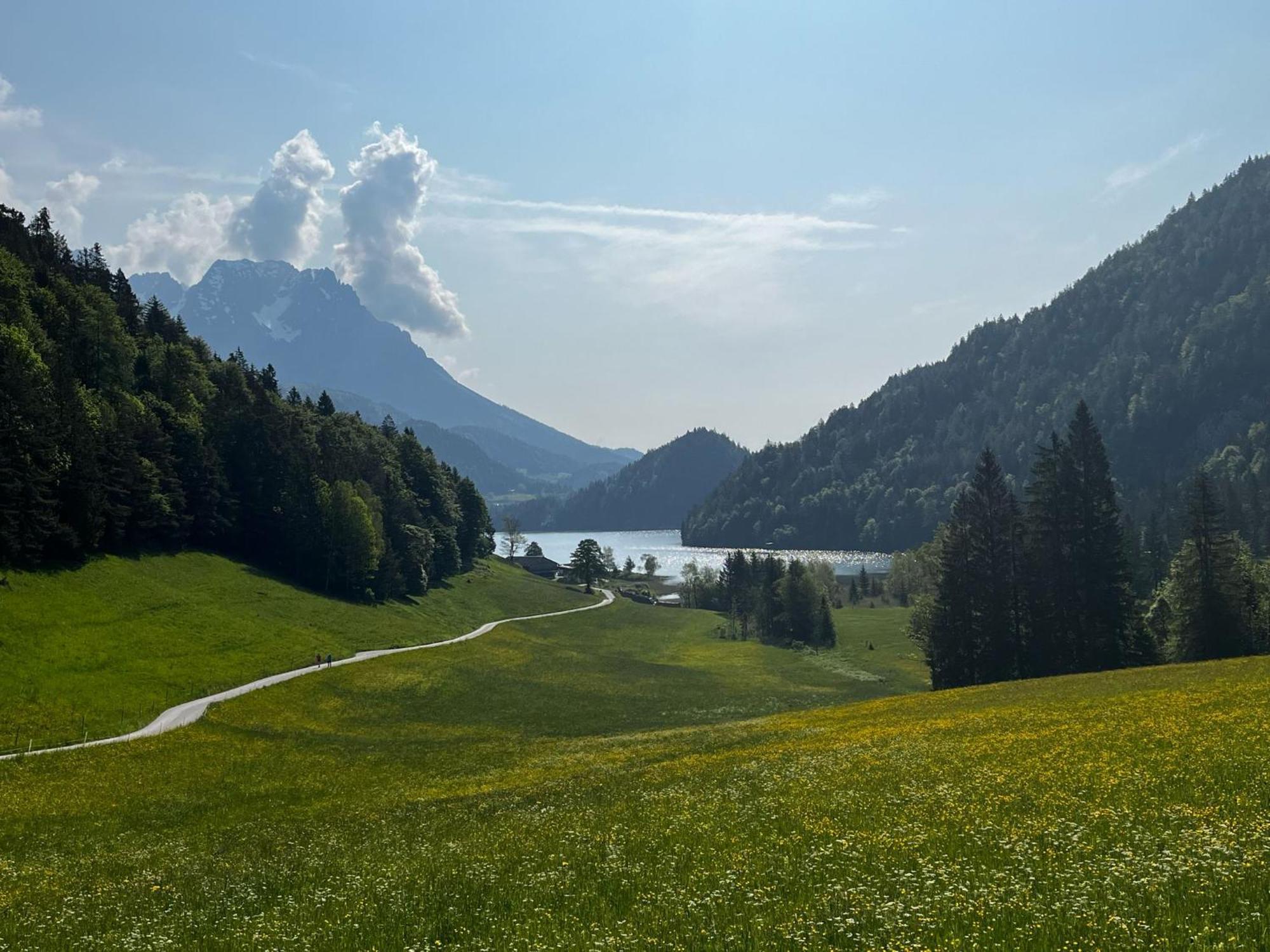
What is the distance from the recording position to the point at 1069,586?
72.8 metres

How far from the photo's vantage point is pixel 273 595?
91250mm

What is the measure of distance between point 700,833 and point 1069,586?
215 feet

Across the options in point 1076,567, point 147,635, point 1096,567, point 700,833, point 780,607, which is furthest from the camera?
point 780,607

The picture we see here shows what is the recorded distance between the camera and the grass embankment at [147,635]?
4825cm

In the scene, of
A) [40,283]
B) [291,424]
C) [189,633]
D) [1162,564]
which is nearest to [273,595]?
[189,633]

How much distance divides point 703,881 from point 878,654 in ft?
367

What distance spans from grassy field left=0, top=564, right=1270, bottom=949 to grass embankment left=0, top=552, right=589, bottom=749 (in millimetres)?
7235

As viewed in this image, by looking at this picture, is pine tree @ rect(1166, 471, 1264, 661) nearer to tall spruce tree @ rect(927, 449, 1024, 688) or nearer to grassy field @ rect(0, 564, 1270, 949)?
tall spruce tree @ rect(927, 449, 1024, 688)

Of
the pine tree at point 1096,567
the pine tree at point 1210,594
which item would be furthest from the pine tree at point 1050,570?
the pine tree at point 1210,594

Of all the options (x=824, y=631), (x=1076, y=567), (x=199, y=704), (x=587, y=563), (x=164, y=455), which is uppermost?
(x=164, y=455)

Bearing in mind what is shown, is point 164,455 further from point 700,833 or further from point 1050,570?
point 1050,570

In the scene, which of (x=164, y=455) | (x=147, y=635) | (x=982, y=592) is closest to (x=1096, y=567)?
(x=982, y=592)

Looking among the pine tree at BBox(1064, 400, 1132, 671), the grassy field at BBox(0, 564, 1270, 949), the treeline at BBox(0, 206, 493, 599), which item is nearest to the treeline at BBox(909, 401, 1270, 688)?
the pine tree at BBox(1064, 400, 1132, 671)

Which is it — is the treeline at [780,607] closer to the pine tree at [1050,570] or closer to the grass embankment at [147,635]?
the pine tree at [1050,570]
